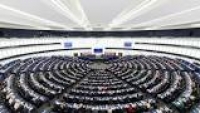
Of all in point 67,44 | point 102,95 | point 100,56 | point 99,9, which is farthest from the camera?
point 67,44

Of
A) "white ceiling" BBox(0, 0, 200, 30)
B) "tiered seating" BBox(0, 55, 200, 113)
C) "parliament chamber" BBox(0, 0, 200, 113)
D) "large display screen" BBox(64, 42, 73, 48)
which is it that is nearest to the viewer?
"white ceiling" BBox(0, 0, 200, 30)

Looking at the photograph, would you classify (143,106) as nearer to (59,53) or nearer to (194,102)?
(194,102)

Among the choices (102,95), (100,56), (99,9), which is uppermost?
(99,9)

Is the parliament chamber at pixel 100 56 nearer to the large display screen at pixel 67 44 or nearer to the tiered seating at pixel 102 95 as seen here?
the tiered seating at pixel 102 95

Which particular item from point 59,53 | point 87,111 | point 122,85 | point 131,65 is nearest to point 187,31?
point 131,65

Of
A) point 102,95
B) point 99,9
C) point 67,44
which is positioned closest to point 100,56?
point 67,44

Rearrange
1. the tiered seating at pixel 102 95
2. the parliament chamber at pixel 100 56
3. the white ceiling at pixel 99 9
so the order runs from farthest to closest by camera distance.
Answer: the tiered seating at pixel 102 95
the parliament chamber at pixel 100 56
the white ceiling at pixel 99 9

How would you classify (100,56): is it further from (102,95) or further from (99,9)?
(99,9)

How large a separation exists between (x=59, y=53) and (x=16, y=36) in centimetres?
1129

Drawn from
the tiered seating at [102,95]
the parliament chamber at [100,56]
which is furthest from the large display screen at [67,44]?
the tiered seating at [102,95]

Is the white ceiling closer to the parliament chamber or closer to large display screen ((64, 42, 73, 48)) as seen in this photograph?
the parliament chamber

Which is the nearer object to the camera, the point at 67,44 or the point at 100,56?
the point at 100,56

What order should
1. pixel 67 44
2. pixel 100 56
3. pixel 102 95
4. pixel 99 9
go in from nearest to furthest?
pixel 99 9 → pixel 102 95 → pixel 100 56 → pixel 67 44

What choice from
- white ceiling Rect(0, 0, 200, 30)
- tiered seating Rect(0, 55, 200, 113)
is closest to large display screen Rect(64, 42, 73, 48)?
tiered seating Rect(0, 55, 200, 113)
